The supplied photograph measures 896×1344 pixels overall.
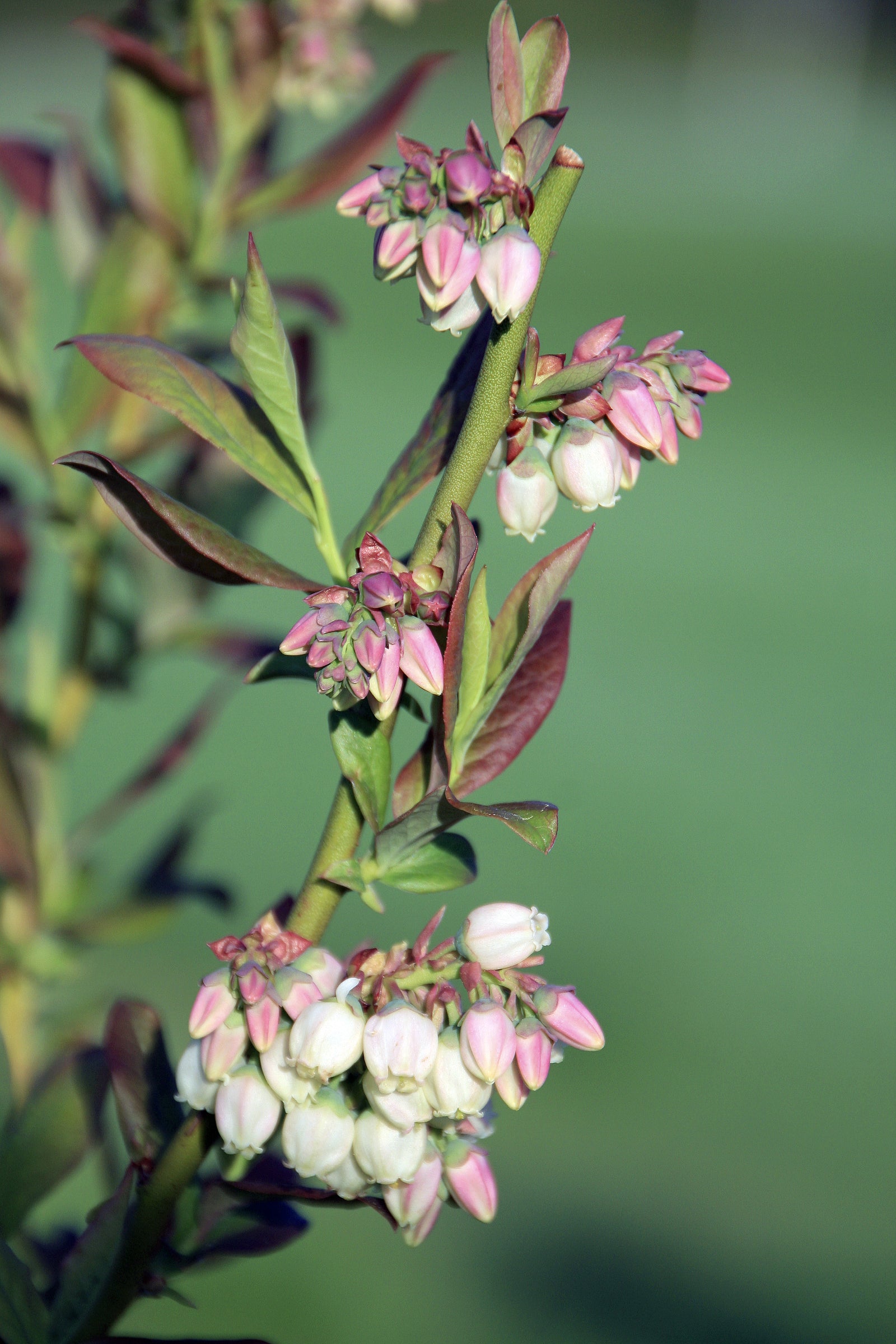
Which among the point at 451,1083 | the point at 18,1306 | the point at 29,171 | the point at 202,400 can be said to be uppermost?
the point at 29,171

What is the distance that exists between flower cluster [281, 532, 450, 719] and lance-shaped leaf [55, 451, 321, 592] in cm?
2

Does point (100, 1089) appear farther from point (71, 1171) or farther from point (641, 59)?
point (641, 59)

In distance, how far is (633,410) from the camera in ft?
0.91

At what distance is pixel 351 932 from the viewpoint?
1.05 meters

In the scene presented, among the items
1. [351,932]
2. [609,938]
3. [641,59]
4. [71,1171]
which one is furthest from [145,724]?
[641,59]

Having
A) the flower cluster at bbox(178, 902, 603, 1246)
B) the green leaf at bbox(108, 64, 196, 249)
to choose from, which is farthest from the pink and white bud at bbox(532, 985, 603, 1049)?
the green leaf at bbox(108, 64, 196, 249)

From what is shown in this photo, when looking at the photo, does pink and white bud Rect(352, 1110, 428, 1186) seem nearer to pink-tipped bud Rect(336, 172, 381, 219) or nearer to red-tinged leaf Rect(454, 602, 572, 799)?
red-tinged leaf Rect(454, 602, 572, 799)

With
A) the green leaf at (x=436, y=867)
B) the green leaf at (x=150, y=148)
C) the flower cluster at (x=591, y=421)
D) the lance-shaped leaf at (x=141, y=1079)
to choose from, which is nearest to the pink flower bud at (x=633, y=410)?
the flower cluster at (x=591, y=421)

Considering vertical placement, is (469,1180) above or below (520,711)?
below

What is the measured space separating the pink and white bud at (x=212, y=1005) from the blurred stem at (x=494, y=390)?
11 centimetres

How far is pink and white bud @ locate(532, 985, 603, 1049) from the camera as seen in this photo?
28 centimetres

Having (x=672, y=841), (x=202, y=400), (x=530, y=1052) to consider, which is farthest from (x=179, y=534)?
(x=672, y=841)

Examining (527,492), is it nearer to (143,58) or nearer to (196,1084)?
(196,1084)

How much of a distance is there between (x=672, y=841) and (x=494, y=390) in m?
0.99
